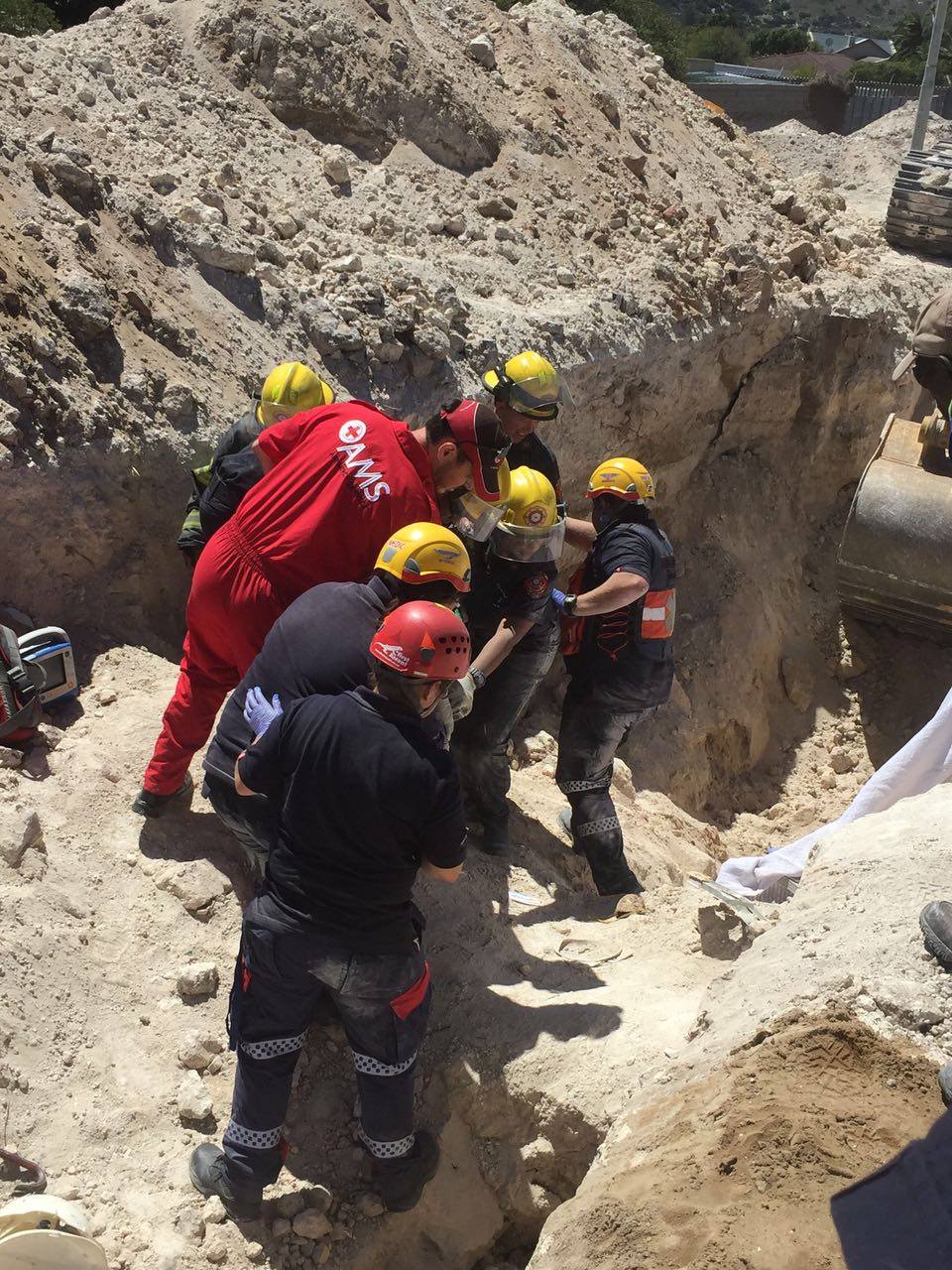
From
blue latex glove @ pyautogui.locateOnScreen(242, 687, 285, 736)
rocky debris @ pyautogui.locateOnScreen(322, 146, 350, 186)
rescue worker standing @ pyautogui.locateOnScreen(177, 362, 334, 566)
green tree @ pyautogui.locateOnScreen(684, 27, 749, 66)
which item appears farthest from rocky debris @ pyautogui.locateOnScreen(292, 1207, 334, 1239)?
green tree @ pyautogui.locateOnScreen(684, 27, 749, 66)

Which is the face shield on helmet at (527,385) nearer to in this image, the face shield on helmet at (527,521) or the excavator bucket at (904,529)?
the face shield on helmet at (527,521)

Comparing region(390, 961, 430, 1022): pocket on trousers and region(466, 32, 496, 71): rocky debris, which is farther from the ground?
region(466, 32, 496, 71): rocky debris

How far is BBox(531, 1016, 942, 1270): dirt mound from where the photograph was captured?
111 inches

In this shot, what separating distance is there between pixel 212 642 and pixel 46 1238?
6.49 ft

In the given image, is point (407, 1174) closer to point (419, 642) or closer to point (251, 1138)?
point (251, 1138)

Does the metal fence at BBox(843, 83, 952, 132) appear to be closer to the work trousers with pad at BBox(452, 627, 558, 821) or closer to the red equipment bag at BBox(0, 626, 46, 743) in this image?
the work trousers with pad at BBox(452, 627, 558, 821)

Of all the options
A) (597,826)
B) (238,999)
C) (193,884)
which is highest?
(238,999)

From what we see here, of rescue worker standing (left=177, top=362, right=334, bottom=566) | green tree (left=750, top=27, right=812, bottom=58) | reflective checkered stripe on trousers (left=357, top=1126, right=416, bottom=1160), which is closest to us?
reflective checkered stripe on trousers (left=357, top=1126, right=416, bottom=1160)

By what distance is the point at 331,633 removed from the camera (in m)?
3.54

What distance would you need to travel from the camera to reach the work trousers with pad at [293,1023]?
134 inches

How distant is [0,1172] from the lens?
3369mm

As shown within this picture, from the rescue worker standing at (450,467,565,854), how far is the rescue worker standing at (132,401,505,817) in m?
0.51

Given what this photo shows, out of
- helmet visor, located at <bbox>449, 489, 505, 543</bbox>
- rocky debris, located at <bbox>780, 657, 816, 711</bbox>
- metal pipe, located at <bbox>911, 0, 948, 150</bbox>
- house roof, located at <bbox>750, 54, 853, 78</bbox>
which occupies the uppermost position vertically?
metal pipe, located at <bbox>911, 0, 948, 150</bbox>

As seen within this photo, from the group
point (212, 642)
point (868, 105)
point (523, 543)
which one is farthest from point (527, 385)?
point (868, 105)
